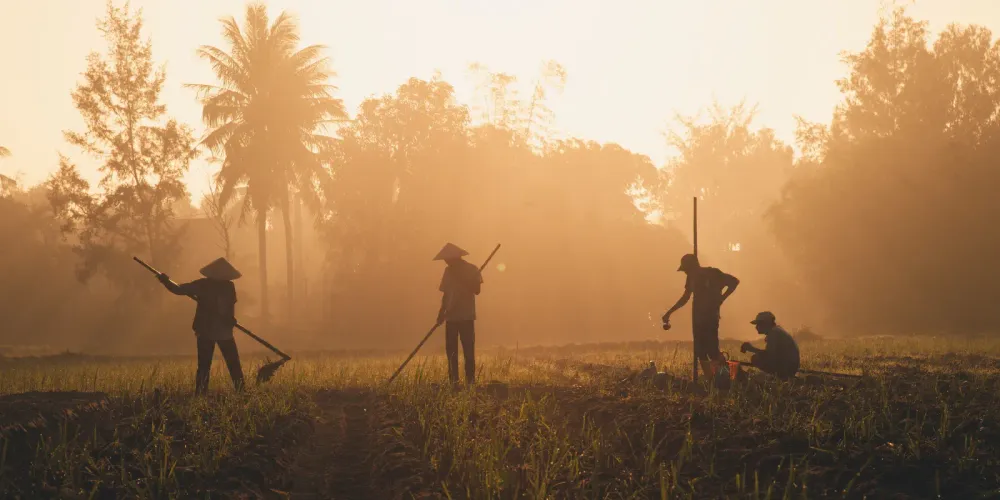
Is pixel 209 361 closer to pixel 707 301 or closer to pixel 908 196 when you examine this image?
pixel 707 301

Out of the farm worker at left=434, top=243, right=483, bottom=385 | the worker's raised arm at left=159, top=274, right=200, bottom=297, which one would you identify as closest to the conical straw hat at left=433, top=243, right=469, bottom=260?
the farm worker at left=434, top=243, right=483, bottom=385

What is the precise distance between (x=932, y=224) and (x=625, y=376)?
3276cm

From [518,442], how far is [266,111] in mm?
32387

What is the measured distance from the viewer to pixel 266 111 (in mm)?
36344

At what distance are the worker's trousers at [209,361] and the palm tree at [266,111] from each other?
2611 cm

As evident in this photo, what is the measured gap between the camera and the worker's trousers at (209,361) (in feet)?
36.2

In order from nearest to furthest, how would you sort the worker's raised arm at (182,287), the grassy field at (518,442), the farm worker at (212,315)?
the grassy field at (518,442)
the worker's raised arm at (182,287)
the farm worker at (212,315)

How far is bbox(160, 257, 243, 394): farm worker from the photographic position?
11.2 meters

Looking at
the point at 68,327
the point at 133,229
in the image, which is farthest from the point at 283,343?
the point at 68,327

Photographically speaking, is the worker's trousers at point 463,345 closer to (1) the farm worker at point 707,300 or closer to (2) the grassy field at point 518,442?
(2) the grassy field at point 518,442

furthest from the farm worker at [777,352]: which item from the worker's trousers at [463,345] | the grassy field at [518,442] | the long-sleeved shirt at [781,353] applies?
the worker's trousers at [463,345]

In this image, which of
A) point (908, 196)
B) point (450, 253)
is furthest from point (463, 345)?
point (908, 196)

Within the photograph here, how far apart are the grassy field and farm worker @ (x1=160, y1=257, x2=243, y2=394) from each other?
2.18ft

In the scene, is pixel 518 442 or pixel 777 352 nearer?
pixel 518 442
